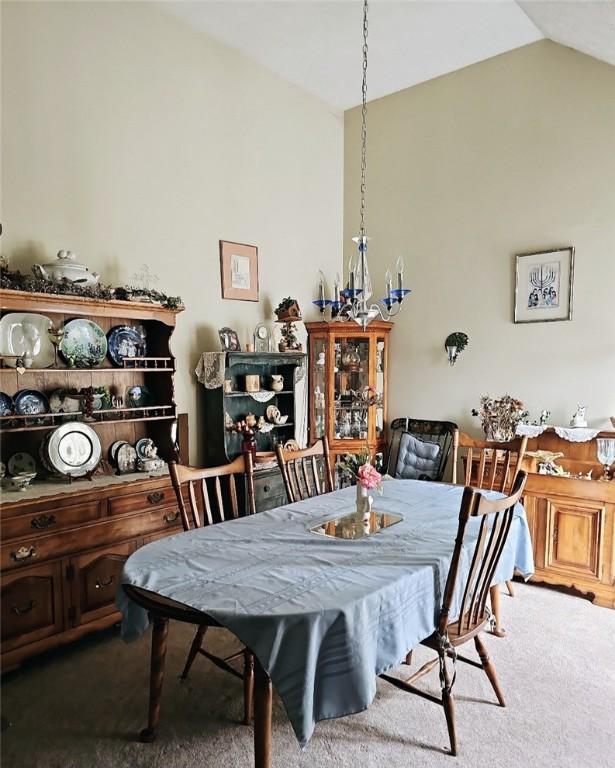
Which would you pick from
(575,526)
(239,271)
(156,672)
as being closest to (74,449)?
(156,672)

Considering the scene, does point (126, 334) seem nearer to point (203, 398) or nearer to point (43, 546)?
point (203, 398)

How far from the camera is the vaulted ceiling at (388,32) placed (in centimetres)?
333

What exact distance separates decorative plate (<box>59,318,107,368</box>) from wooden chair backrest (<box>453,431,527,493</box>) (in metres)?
2.24

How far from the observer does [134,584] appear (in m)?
1.77

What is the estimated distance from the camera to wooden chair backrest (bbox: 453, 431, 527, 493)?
305 cm

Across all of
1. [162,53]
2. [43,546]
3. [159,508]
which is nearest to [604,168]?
[162,53]

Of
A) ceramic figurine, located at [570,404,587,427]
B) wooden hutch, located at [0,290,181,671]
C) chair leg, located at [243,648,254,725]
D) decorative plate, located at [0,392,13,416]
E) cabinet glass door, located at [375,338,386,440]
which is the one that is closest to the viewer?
chair leg, located at [243,648,254,725]

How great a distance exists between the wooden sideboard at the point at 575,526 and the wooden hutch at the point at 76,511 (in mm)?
2323

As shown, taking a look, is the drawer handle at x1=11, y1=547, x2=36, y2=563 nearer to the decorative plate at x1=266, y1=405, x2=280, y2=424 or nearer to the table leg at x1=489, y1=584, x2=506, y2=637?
the decorative plate at x1=266, y1=405, x2=280, y2=424

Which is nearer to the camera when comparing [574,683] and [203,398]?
[574,683]

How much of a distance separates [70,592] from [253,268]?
2.55m

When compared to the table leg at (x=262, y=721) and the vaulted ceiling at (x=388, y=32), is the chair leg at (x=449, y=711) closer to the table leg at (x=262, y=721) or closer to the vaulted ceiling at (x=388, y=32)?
the table leg at (x=262, y=721)

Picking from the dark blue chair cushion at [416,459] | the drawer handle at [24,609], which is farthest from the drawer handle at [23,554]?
the dark blue chair cushion at [416,459]

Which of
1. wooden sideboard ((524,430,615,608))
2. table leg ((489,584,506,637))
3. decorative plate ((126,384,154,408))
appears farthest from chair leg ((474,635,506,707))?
decorative plate ((126,384,154,408))
